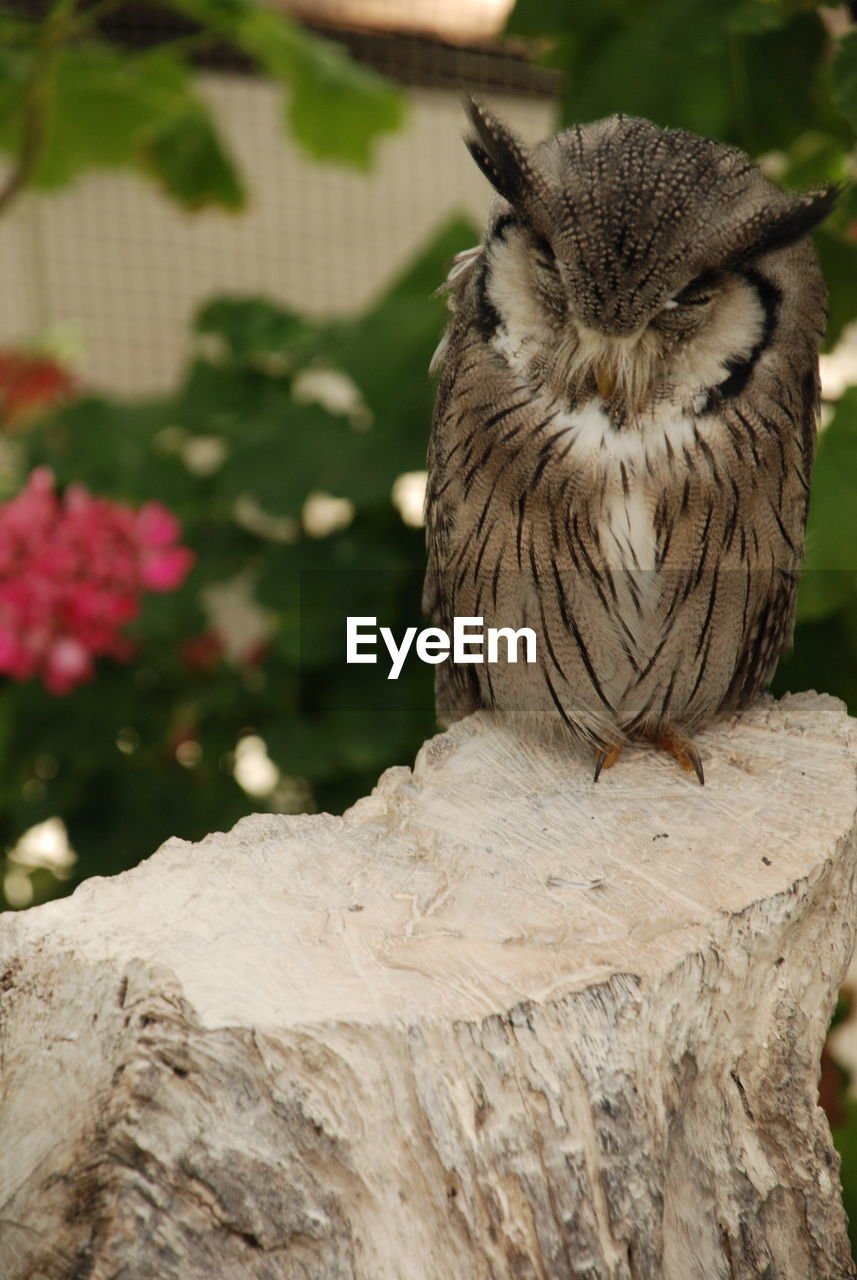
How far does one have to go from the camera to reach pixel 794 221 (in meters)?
1.35

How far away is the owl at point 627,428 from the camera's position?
1.28 m

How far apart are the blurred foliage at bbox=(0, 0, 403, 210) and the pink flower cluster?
762 mm

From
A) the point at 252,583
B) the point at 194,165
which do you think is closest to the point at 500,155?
the point at 252,583

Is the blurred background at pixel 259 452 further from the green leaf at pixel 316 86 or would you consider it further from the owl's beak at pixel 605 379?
the owl's beak at pixel 605 379

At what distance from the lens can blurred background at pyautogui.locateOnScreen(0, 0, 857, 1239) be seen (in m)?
1.91

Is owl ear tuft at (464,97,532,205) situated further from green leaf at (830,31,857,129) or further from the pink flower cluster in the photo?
the pink flower cluster

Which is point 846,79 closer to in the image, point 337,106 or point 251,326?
point 251,326

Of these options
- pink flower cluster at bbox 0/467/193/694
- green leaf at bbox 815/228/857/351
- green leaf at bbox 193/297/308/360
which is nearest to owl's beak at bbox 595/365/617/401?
green leaf at bbox 815/228/857/351

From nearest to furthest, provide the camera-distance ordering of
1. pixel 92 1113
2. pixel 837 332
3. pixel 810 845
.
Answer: pixel 92 1113
pixel 810 845
pixel 837 332

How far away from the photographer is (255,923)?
1.12 m

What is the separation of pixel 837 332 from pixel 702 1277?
4.46ft

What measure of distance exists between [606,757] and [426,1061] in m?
0.70

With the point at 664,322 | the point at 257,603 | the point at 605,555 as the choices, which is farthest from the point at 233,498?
the point at 664,322

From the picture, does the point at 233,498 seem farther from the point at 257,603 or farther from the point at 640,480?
the point at 640,480
